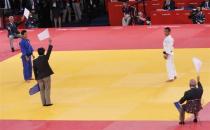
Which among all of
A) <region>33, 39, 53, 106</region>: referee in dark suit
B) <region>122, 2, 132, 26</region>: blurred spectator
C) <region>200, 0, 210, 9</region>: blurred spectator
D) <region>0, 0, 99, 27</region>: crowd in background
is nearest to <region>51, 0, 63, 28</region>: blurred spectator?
<region>0, 0, 99, 27</region>: crowd in background

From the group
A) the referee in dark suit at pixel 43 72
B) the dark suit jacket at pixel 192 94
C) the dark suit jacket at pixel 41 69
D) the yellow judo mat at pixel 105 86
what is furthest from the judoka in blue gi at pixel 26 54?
the dark suit jacket at pixel 192 94

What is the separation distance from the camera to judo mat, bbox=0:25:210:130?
17.9m

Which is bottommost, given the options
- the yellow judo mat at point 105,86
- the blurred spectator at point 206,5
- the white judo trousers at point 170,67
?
the yellow judo mat at point 105,86

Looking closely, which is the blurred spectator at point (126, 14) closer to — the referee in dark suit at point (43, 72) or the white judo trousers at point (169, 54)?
the white judo trousers at point (169, 54)

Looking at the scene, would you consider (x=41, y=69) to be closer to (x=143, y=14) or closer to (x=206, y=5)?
(x=206, y=5)

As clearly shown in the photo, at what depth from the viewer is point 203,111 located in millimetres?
17969

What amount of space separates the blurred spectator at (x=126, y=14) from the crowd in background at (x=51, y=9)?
473 cm

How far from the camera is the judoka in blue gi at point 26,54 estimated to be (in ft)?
75.0

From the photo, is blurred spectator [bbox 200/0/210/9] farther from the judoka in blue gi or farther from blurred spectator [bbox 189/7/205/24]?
the judoka in blue gi

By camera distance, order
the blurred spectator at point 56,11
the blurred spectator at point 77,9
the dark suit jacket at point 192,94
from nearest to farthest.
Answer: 1. the dark suit jacket at point 192,94
2. the blurred spectator at point 56,11
3. the blurred spectator at point 77,9

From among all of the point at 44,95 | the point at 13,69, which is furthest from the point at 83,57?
Answer: the point at 44,95

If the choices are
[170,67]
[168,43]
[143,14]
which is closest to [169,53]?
[168,43]

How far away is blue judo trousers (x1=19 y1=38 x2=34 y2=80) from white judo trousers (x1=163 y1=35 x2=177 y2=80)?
5546 mm

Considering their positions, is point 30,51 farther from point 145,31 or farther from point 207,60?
point 145,31
